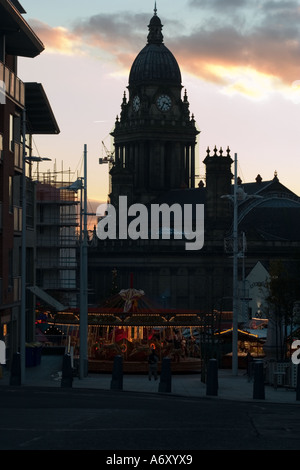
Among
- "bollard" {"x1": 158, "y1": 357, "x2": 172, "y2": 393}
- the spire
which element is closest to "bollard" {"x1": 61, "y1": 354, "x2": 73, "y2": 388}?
"bollard" {"x1": 158, "y1": 357, "x2": 172, "y2": 393}

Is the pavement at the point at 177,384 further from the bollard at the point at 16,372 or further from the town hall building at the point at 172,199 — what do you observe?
the town hall building at the point at 172,199

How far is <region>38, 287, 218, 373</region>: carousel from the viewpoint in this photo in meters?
57.6

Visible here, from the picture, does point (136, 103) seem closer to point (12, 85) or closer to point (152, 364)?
point (12, 85)

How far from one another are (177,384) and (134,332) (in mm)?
9569

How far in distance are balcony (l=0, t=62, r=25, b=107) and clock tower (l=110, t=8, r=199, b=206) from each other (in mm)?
121765

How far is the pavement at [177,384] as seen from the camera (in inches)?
1652

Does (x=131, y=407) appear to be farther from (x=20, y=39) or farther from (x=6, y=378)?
(x=20, y=39)

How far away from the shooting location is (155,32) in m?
186

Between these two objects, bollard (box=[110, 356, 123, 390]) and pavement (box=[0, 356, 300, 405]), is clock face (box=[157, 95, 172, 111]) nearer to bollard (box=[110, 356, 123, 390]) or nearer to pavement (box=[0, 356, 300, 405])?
pavement (box=[0, 356, 300, 405])

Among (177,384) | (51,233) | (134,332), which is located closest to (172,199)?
(51,233)

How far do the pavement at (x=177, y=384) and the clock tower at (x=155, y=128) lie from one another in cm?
12254

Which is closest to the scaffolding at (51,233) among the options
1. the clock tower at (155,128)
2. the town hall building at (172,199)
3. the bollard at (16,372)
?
the town hall building at (172,199)
